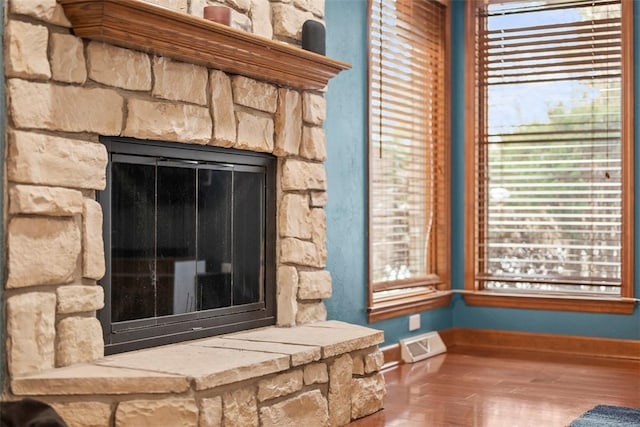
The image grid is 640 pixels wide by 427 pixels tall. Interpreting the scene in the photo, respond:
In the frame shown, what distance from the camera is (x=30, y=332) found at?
2723mm

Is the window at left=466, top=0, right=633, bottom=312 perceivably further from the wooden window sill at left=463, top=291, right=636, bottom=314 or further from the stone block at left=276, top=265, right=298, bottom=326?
the stone block at left=276, top=265, right=298, bottom=326

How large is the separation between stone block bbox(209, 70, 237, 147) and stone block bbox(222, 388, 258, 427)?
107 centimetres

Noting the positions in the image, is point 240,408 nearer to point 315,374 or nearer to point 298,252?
point 315,374

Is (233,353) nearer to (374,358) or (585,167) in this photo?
(374,358)

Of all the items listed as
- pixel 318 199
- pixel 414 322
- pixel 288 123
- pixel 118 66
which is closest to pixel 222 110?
pixel 288 123

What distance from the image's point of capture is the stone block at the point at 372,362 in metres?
3.72

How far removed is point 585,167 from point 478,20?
1194 mm

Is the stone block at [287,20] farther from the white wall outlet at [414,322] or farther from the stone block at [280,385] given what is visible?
the white wall outlet at [414,322]

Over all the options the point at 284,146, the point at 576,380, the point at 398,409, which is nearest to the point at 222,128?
the point at 284,146

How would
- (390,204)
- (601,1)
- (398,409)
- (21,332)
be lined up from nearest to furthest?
1. (21,332)
2. (398,409)
3. (390,204)
4. (601,1)

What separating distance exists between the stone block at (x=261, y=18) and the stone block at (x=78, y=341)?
1494 millimetres

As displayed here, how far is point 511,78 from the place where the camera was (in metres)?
5.61

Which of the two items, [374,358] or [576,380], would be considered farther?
[576,380]

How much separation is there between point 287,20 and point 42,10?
1.38 metres
